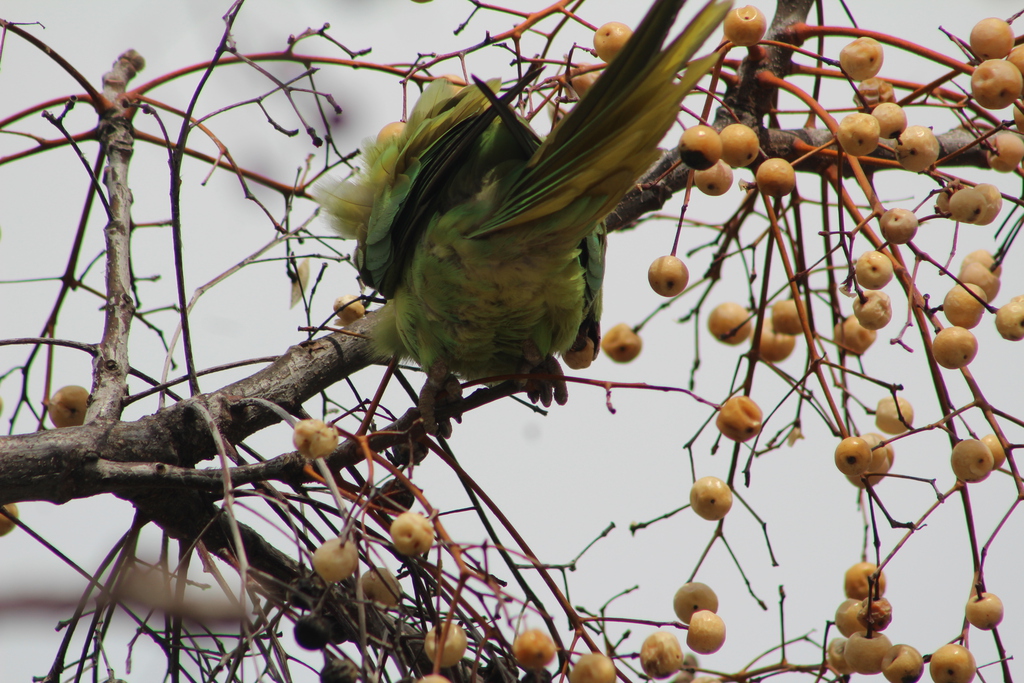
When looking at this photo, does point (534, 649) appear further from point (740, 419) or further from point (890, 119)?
point (890, 119)

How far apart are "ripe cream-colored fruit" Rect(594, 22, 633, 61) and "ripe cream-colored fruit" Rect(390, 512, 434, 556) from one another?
3.52ft

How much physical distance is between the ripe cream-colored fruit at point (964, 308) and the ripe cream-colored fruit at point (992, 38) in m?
0.48

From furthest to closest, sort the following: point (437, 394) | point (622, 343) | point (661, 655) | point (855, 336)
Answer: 1. point (622, 343)
2. point (855, 336)
3. point (437, 394)
4. point (661, 655)

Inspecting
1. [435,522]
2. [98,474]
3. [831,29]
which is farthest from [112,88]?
[831,29]

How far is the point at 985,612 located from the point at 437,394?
1.15 m

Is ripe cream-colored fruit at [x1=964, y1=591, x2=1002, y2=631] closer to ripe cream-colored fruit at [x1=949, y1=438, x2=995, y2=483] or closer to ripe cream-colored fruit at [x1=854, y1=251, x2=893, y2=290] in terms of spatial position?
ripe cream-colored fruit at [x1=949, y1=438, x2=995, y2=483]

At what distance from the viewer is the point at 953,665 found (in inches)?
62.1

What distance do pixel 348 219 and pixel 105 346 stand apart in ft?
2.30

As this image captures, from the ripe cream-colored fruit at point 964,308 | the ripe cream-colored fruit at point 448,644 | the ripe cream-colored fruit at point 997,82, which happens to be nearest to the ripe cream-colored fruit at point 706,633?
the ripe cream-colored fruit at point 448,644

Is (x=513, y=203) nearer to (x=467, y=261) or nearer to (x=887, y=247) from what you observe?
(x=467, y=261)

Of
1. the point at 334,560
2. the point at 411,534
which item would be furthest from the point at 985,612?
the point at 334,560

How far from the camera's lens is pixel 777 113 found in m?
2.30

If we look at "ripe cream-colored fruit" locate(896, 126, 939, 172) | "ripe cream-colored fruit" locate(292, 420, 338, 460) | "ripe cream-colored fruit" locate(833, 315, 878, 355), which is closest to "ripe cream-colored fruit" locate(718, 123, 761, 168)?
"ripe cream-colored fruit" locate(896, 126, 939, 172)

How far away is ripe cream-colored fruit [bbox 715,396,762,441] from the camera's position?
1.61 meters
